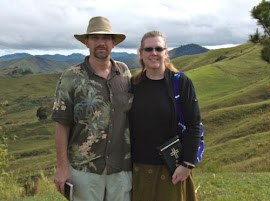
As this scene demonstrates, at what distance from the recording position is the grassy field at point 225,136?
8.30 meters

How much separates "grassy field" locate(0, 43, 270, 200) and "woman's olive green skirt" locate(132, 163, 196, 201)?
11.0 feet

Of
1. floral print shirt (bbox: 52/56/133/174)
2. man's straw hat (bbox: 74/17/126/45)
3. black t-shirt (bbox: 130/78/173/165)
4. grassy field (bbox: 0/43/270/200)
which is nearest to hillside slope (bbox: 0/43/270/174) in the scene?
grassy field (bbox: 0/43/270/200)

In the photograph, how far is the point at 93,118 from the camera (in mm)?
3773

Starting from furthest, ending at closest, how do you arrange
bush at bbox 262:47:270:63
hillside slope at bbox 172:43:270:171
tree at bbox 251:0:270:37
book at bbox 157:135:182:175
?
hillside slope at bbox 172:43:270:171 → bush at bbox 262:47:270:63 → tree at bbox 251:0:270:37 → book at bbox 157:135:182:175

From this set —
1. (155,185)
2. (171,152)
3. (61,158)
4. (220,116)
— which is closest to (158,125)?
(171,152)

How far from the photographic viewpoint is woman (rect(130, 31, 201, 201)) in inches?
144

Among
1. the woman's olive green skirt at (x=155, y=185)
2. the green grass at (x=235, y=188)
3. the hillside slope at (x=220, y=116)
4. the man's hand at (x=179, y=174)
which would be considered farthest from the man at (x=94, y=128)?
the hillside slope at (x=220, y=116)

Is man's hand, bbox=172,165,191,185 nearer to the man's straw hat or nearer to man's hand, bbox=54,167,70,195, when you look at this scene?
man's hand, bbox=54,167,70,195

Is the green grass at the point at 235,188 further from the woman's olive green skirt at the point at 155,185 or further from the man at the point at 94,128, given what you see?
the man at the point at 94,128

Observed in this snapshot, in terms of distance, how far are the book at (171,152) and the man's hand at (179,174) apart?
6cm

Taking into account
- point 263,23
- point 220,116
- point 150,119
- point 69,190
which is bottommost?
point 220,116

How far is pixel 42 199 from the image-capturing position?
802 cm

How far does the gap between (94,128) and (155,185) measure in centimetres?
116

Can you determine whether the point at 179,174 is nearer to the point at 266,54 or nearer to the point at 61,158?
the point at 61,158
